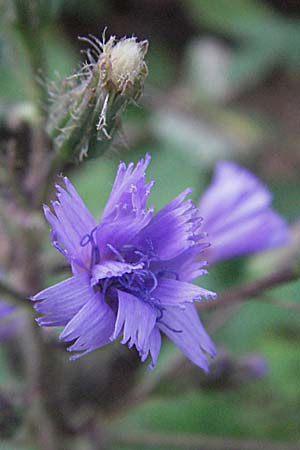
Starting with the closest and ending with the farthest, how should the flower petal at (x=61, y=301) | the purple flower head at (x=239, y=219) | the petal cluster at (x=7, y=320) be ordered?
the flower petal at (x=61, y=301)
the petal cluster at (x=7, y=320)
the purple flower head at (x=239, y=219)

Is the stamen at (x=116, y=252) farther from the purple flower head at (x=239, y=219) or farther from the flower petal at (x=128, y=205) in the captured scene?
the purple flower head at (x=239, y=219)

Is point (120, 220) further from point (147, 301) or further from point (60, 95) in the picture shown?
point (60, 95)

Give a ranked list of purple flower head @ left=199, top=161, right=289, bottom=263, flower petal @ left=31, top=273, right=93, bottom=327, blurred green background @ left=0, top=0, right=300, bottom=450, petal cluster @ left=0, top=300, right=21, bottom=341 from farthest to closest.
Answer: blurred green background @ left=0, top=0, right=300, bottom=450
purple flower head @ left=199, top=161, right=289, bottom=263
petal cluster @ left=0, top=300, right=21, bottom=341
flower petal @ left=31, top=273, right=93, bottom=327

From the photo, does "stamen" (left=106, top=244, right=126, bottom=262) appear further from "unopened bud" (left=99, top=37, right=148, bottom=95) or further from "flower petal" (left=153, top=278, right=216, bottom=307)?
"unopened bud" (left=99, top=37, right=148, bottom=95)

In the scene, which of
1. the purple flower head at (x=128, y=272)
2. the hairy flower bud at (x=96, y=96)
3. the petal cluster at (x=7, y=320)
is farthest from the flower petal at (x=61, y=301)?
the petal cluster at (x=7, y=320)

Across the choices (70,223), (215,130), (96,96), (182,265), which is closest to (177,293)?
(182,265)

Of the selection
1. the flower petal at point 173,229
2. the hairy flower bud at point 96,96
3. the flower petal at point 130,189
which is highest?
the hairy flower bud at point 96,96

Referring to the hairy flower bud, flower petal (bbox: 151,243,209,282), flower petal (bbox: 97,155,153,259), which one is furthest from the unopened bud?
flower petal (bbox: 151,243,209,282)
